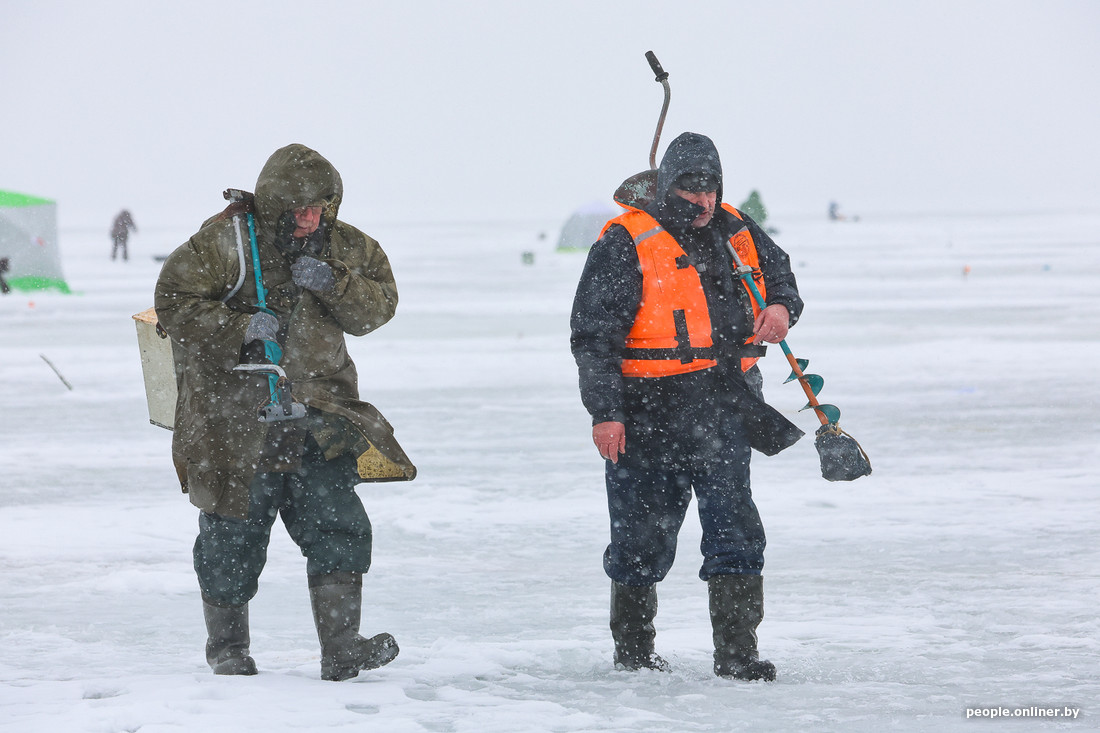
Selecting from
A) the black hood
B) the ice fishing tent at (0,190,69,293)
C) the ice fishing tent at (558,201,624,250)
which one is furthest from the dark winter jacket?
the ice fishing tent at (558,201,624,250)

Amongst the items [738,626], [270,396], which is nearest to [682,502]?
[738,626]

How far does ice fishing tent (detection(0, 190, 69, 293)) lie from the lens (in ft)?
73.4

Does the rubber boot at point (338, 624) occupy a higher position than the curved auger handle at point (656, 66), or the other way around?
the curved auger handle at point (656, 66)

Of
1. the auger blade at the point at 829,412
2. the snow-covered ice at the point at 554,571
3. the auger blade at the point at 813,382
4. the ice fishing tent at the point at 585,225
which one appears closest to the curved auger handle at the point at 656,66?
the auger blade at the point at 813,382

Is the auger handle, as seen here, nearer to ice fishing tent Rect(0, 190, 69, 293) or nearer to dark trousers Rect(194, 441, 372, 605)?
dark trousers Rect(194, 441, 372, 605)

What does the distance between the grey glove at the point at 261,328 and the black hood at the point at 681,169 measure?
108cm

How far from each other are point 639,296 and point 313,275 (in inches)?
34.3

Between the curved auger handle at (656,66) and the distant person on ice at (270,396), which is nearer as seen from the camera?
the distant person on ice at (270,396)

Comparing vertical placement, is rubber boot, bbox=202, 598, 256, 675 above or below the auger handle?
below

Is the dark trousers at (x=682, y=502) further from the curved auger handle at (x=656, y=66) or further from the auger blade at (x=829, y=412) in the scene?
the curved auger handle at (x=656, y=66)

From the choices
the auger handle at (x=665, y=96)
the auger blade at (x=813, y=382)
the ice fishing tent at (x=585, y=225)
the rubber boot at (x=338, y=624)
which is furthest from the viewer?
the ice fishing tent at (x=585, y=225)

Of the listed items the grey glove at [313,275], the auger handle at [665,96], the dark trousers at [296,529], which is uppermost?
the auger handle at [665,96]

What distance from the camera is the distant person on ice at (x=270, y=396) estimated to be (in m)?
3.43

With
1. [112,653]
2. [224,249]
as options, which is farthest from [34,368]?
[224,249]
